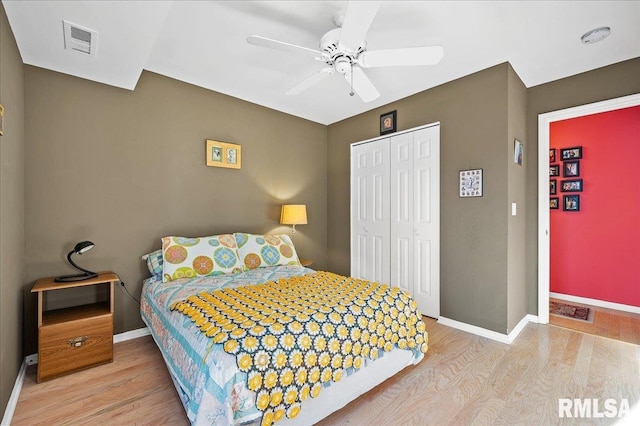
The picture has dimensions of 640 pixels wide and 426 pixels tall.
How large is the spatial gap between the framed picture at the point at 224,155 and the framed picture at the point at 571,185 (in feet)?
13.9

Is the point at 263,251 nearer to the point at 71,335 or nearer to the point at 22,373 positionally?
the point at 71,335

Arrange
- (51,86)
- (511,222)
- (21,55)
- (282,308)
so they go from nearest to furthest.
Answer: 1. (282,308)
2. (21,55)
3. (51,86)
4. (511,222)

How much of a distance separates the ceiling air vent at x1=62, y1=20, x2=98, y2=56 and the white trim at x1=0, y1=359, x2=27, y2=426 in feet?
7.59

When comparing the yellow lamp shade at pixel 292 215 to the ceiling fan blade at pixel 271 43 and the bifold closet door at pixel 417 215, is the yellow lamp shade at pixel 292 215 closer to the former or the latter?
the bifold closet door at pixel 417 215

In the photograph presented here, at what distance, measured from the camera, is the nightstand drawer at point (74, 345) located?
2.05 m

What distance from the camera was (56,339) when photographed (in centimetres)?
209

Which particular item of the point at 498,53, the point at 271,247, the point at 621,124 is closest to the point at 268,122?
the point at 271,247

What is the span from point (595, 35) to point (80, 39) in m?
3.77

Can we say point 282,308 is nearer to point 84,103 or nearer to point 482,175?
point 482,175

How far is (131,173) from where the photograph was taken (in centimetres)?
278

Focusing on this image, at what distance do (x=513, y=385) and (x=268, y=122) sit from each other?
360 centimetres

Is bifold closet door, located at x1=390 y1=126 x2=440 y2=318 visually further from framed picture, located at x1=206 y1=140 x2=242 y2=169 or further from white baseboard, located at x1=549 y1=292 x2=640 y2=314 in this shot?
white baseboard, located at x1=549 y1=292 x2=640 y2=314

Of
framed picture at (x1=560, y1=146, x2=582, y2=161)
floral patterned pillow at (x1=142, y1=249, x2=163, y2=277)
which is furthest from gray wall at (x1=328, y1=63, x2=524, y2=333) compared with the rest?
floral patterned pillow at (x1=142, y1=249, x2=163, y2=277)

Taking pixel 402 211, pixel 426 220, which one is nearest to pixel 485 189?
pixel 426 220
